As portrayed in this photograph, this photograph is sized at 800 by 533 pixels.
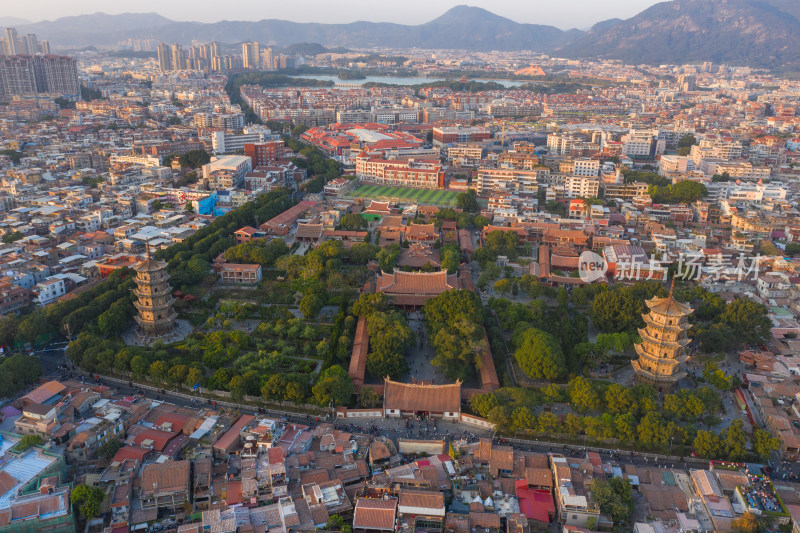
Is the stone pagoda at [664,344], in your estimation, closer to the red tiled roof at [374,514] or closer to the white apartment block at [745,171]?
the red tiled roof at [374,514]

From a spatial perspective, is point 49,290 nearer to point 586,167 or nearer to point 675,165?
point 586,167

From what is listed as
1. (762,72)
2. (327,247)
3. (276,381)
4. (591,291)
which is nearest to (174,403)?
(276,381)

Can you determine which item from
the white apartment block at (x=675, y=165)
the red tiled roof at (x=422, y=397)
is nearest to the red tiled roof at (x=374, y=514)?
the red tiled roof at (x=422, y=397)

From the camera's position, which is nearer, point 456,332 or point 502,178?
point 456,332

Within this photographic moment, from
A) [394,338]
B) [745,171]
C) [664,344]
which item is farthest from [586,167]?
[394,338]

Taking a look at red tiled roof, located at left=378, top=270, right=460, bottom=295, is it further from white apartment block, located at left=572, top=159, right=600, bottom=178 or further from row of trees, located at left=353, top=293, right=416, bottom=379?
white apartment block, located at left=572, top=159, right=600, bottom=178
